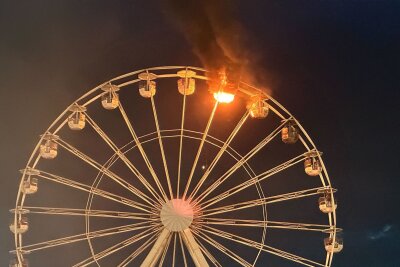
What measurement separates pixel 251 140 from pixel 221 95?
228cm

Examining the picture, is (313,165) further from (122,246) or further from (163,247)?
(122,246)

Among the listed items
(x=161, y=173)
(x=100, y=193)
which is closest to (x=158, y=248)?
(x=100, y=193)

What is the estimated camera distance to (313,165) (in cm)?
665

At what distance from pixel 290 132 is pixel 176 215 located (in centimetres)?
171

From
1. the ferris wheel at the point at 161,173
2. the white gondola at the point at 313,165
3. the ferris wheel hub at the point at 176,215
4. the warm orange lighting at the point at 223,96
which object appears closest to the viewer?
the warm orange lighting at the point at 223,96

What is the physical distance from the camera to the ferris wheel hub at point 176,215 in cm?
650

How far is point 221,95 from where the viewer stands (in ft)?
20.9

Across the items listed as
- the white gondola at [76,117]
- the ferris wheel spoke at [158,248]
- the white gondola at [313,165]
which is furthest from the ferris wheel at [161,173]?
the white gondola at [76,117]

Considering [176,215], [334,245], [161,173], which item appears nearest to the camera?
[176,215]

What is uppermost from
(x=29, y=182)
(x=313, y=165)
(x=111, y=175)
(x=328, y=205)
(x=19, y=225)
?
(x=313, y=165)

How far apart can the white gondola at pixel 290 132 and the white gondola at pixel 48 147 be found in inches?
110

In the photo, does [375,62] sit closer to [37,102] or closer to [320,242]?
[320,242]

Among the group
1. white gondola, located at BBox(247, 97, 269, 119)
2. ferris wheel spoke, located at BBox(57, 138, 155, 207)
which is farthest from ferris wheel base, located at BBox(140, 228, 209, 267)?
white gondola, located at BBox(247, 97, 269, 119)

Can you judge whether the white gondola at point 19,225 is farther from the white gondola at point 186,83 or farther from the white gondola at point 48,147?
the white gondola at point 186,83
